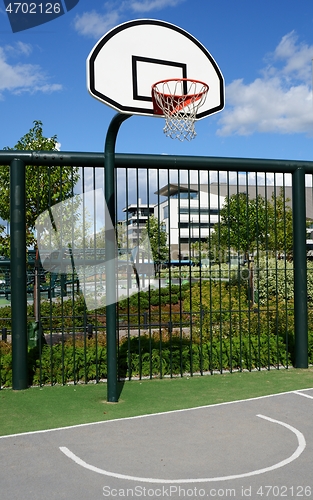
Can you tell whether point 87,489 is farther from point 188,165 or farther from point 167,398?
point 188,165

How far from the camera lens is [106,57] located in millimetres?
7891

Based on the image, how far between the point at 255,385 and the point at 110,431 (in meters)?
3.35

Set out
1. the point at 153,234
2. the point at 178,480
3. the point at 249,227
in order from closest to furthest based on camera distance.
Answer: the point at 178,480 < the point at 153,234 < the point at 249,227

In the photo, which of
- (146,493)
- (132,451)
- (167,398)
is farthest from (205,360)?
(146,493)

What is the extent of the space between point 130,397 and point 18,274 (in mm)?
2644

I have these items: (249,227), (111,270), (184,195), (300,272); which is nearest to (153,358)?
(111,270)

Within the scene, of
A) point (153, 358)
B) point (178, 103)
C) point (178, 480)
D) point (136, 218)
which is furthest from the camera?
point (136, 218)

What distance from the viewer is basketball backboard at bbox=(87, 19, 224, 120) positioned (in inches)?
307

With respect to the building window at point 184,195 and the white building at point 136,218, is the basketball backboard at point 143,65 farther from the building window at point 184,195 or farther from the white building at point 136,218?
the white building at point 136,218

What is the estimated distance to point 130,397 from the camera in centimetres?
832

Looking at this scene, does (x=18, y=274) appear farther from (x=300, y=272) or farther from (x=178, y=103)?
(x=300, y=272)

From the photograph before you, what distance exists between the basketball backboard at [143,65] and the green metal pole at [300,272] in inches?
105

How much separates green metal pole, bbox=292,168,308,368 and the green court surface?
1.51ft

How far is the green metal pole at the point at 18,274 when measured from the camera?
8.66 meters
